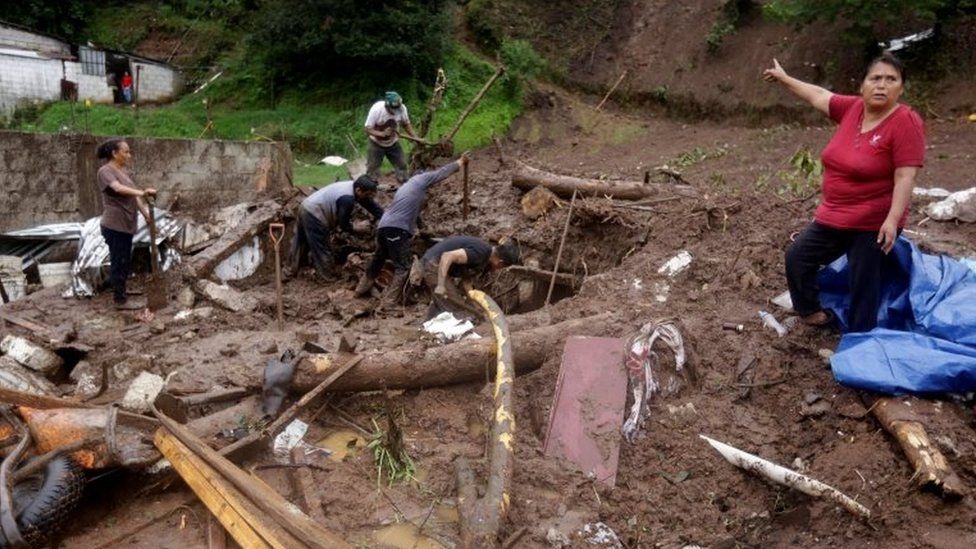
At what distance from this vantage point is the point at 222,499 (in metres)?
3.25

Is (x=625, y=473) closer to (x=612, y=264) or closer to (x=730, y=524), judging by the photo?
(x=730, y=524)

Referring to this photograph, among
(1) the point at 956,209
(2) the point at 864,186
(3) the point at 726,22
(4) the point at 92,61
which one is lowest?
(4) the point at 92,61

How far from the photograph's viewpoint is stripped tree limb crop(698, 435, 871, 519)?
10.8 feet

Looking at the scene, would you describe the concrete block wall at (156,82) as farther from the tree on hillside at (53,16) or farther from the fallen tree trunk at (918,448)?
the fallen tree trunk at (918,448)

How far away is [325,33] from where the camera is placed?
49.0 ft

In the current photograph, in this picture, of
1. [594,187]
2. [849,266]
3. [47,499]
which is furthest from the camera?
[594,187]

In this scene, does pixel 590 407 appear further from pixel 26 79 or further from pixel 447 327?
pixel 26 79

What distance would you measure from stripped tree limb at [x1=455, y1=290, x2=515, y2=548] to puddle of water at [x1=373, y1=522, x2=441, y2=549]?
19cm

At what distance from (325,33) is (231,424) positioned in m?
12.6

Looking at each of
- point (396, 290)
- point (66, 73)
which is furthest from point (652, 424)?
point (66, 73)

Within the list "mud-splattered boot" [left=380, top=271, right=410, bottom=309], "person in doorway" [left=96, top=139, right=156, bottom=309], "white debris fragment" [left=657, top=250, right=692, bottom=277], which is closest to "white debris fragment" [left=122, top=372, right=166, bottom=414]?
"person in doorway" [left=96, top=139, right=156, bottom=309]

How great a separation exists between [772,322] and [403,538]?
8.77 ft

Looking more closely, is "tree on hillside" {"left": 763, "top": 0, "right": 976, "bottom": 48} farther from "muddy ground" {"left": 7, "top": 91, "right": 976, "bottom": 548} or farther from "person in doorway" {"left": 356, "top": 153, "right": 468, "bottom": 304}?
"person in doorway" {"left": 356, "top": 153, "right": 468, "bottom": 304}

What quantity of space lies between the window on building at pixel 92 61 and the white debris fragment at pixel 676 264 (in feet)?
52.9
